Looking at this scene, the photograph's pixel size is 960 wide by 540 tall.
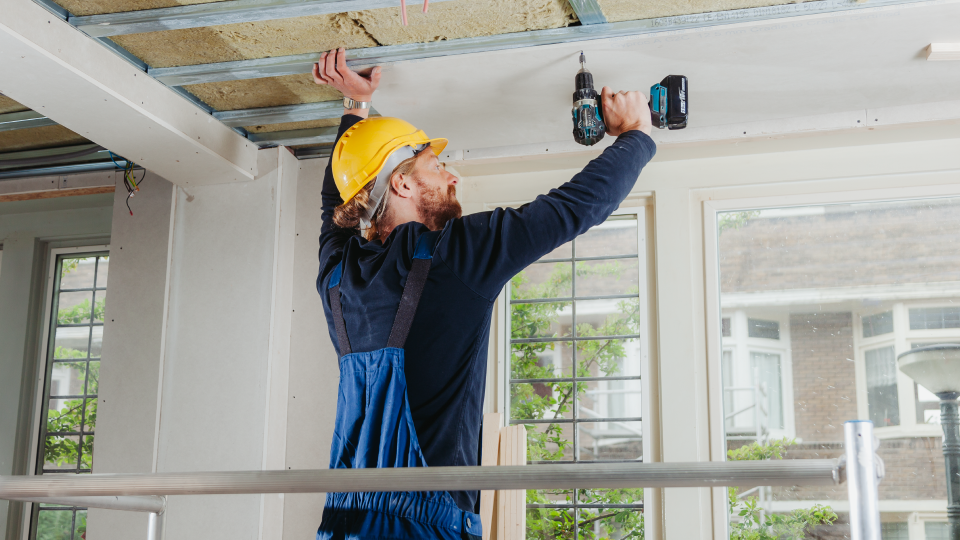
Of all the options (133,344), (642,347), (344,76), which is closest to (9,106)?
(133,344)

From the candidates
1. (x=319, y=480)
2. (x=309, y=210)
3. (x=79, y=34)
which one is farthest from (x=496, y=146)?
(x=319, y=480)

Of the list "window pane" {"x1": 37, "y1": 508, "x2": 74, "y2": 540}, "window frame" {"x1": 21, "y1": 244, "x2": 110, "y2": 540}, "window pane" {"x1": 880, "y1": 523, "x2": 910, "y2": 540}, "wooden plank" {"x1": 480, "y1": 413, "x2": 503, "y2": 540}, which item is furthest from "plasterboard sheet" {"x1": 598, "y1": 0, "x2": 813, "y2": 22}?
Answer: "window pane" {"x1": 37, "y1": 508, "x2": 74, "y2": 540}

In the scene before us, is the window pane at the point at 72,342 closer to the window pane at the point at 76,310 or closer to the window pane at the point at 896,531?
the window pane at the point at 76,310

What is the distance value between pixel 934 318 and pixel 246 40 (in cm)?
256

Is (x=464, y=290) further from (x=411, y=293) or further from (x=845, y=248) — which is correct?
(x=845, y=248)

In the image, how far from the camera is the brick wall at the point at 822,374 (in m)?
2.82

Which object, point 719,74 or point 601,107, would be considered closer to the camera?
point 601,107

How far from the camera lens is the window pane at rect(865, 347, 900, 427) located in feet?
9.09

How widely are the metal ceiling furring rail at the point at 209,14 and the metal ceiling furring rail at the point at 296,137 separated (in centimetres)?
88

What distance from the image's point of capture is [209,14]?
2.28m

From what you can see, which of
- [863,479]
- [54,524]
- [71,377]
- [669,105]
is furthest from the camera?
[71,377]

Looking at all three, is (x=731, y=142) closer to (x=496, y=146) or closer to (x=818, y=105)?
(x=818, y=105)

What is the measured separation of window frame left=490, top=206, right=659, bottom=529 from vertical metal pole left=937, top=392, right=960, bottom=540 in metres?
Answer: 0.99

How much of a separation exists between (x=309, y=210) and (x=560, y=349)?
1210mm
